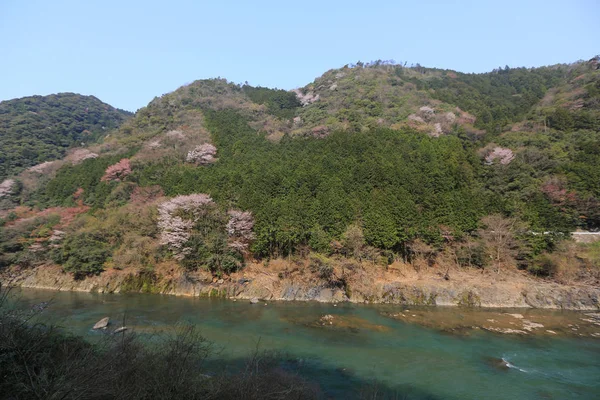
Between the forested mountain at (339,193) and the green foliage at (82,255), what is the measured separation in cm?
16

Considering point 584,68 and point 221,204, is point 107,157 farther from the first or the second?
point 584,68

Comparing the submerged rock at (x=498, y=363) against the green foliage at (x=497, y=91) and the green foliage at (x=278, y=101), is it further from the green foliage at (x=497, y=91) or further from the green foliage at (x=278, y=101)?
the green foliage at (x=278, y=101)

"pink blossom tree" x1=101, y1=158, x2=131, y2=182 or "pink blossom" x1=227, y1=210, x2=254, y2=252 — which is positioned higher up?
"pink blossom tree" x1=101, y1=158, x2=131, y2=182

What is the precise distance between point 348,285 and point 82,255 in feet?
82.0

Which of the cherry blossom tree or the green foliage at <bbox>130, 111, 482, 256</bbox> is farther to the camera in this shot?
the cherry blossom tree

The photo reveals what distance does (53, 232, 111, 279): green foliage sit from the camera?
28.5 metres

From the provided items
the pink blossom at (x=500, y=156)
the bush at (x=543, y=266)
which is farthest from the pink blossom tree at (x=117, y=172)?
the bush at (x=543, y=266)

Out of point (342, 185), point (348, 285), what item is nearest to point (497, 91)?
point (342, 185)

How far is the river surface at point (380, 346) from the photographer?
1211 centimetres

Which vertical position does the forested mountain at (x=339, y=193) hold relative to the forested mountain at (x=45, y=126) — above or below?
below

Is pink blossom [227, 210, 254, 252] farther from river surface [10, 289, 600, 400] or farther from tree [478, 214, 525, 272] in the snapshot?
tree [478, 214, 525, 272]

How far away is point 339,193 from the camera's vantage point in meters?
29.8

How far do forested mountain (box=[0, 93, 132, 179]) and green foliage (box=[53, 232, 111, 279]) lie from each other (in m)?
28.2

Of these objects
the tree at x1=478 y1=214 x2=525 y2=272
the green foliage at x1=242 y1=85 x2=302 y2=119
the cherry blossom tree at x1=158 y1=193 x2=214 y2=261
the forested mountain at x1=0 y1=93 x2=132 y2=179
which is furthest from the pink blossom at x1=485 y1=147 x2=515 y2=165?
the forested mountain at x1=0 y1=93 x2=132 y2=179
